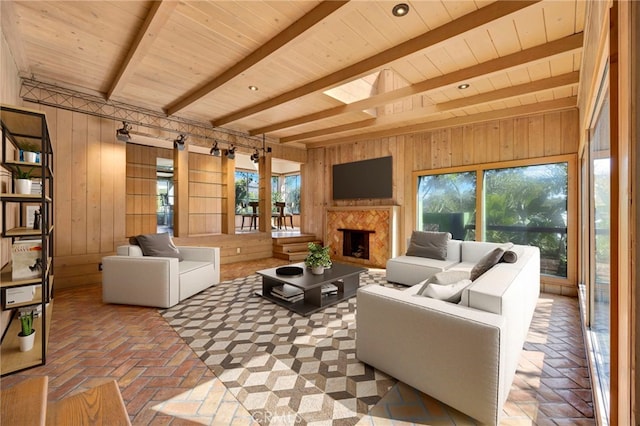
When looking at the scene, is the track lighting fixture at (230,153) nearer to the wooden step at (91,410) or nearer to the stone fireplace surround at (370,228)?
the stone fireplace surround at (370,228)

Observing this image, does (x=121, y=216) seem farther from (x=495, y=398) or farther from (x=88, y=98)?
(x=495, y=398)

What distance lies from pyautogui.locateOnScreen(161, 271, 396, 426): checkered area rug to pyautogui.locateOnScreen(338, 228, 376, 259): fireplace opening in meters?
2.55

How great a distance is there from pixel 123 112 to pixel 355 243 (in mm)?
4984

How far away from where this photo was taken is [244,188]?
8.89m

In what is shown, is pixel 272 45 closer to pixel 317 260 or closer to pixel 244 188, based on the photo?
pixel 317 260

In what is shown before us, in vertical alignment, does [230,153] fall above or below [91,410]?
above

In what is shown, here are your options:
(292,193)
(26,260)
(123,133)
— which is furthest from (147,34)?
(292,193)

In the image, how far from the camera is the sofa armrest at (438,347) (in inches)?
58.1

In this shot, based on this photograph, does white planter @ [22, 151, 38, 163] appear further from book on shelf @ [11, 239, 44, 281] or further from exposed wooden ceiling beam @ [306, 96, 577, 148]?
exposed wooden ceiling beam @ [306, 96, 577, 148]

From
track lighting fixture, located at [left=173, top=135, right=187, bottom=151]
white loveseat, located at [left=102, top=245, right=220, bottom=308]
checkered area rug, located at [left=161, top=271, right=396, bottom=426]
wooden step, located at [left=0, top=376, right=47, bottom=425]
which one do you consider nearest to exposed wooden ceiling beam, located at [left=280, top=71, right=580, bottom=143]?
track lighting fixture, located at [left=173, top=135, right=187, bottom=151]

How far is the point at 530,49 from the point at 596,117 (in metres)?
1.24

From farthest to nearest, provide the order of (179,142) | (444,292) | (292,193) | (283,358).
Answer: (292,193)
(179,142)
(283,358)
(444,292)

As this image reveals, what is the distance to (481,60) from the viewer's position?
117 inches

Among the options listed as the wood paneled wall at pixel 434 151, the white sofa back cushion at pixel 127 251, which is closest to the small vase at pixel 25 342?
the white sofa back cushion at pixel 127 251
